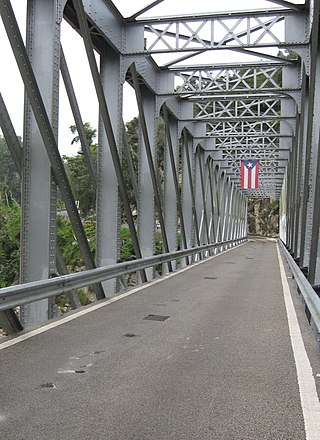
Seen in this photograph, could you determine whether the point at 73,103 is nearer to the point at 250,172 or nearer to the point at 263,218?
the point at 250,172

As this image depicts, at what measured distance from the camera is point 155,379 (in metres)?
4.28

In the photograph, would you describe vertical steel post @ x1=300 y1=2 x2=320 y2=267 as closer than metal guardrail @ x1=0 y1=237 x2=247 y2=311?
No

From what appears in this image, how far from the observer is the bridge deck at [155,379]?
10.7 feet

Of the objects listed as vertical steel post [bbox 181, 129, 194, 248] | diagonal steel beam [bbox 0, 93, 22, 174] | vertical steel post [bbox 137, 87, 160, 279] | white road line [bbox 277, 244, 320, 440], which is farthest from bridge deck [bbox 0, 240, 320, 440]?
vertical steel post [bbox 181, 129, 194, 248]

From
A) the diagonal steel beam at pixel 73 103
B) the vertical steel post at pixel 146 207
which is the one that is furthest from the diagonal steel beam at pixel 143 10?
the diagonal steel beam at pixel 73 103

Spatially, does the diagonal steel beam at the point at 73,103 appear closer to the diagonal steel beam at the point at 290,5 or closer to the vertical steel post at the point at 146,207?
the vertical steel post at the point at 146,207

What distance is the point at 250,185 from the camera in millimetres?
27516

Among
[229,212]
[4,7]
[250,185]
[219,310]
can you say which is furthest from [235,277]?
[229,212]

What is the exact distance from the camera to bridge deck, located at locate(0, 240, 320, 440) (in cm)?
326

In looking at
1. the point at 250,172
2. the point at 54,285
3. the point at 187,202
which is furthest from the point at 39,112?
the point at 250,172

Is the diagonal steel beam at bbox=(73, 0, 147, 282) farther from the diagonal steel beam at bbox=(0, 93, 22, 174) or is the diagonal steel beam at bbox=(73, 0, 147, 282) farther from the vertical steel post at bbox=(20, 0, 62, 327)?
A: the diagonal steel beam at bbox=(0, 93, 22, 174)

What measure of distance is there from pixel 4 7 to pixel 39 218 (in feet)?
8.81

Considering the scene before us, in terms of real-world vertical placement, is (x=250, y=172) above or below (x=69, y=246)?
above

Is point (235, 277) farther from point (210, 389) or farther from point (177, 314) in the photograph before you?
point (210, 389)
